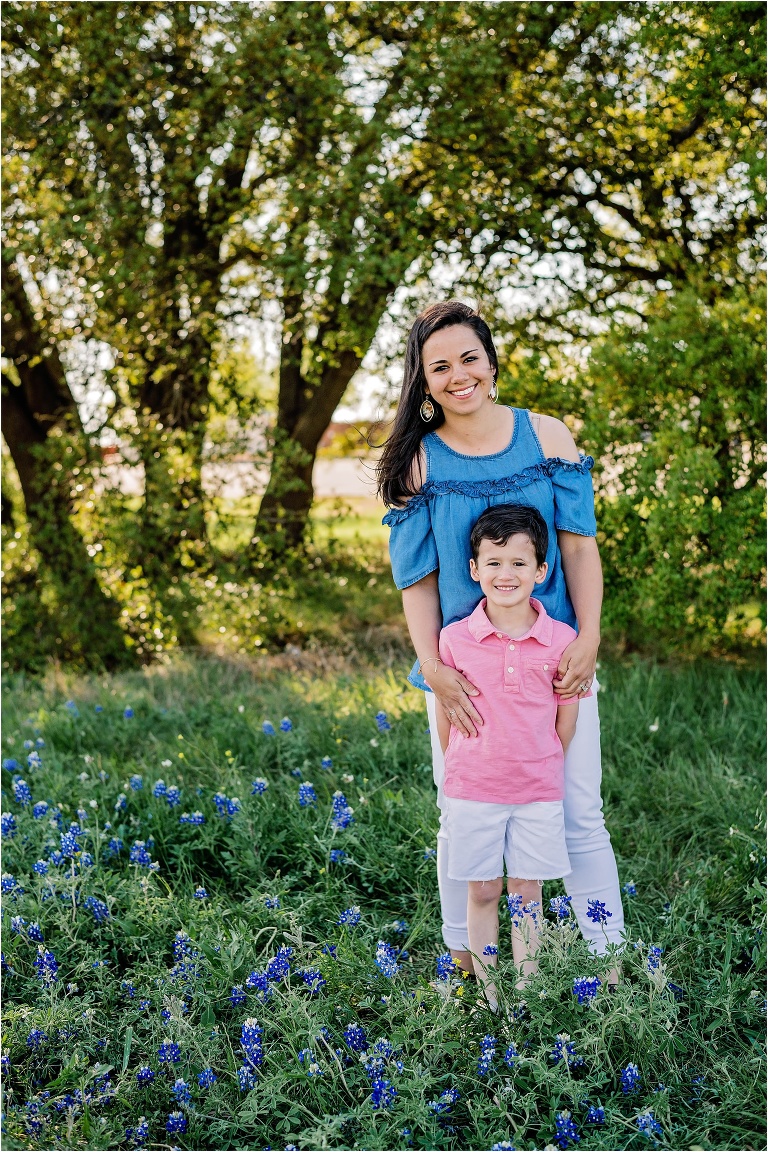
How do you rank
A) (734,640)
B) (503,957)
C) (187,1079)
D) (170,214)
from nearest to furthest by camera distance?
(187,1079), (503,957), (734,640), (170,214)

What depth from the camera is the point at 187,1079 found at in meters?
2.24

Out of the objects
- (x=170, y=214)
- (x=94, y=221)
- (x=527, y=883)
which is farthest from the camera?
(x=170, y=214)

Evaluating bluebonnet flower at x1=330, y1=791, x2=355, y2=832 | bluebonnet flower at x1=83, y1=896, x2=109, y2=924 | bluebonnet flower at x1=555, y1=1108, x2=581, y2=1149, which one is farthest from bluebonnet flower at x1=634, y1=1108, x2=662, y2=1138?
bluebonnet flower at x1=83, y1=896, x2=109, y2=924

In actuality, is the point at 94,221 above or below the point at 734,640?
above

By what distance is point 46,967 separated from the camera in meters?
2.52

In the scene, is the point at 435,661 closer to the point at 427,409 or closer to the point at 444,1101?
the point at 427,409

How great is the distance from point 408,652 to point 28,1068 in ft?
12.3

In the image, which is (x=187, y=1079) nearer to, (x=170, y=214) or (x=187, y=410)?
(x=187, y=410)

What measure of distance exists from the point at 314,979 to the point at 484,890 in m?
0.46

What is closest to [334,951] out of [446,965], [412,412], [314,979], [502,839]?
[314,979]

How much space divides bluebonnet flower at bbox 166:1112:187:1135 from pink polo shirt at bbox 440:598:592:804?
0.91 m

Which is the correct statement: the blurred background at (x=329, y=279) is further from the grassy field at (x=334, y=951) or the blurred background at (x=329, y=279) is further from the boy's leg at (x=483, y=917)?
the boy's leg at (x=483, y=917)

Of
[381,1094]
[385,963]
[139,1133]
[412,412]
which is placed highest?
[412,412]

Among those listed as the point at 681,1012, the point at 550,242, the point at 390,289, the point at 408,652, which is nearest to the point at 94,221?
the point at 390,289
